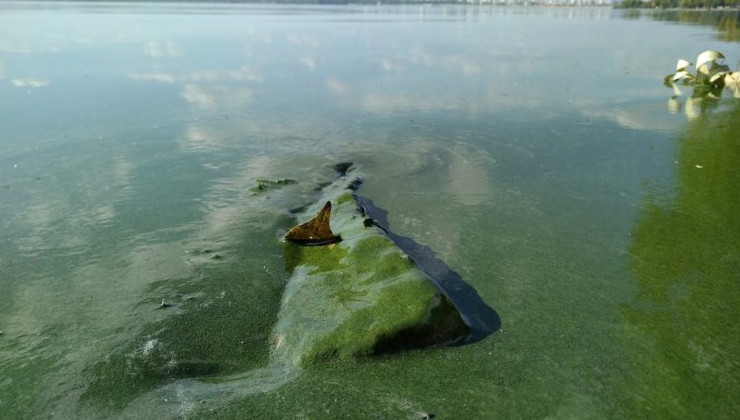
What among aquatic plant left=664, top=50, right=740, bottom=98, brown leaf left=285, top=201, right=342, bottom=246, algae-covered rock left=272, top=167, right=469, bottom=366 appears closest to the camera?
algae-covered rock left=272, top=167, right=469, bottom=366

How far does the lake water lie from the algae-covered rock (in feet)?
0.59

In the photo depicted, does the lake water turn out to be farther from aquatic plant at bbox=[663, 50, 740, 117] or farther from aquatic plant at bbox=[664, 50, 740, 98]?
aquatic plant at bbox=[664, 50, 740, 98]

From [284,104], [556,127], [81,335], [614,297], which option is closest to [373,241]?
[614,297]

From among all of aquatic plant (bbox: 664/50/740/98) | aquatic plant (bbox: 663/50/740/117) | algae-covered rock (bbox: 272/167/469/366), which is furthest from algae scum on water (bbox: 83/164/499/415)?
aquatic plant (bbox: 664/50/740/98)

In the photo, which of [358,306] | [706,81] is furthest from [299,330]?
[706,81]

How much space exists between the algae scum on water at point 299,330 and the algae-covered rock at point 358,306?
11 mm

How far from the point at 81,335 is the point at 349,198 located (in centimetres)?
421

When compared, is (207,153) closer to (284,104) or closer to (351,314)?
(284,104)

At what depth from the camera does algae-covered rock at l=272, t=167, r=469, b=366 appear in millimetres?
5094

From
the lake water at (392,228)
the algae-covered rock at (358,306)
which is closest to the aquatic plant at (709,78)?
the lake water at (392,228)

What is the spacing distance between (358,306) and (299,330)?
24.9 inches

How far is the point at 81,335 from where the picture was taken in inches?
213

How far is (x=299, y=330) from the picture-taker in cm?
534

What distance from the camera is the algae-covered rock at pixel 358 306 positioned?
5094mm
